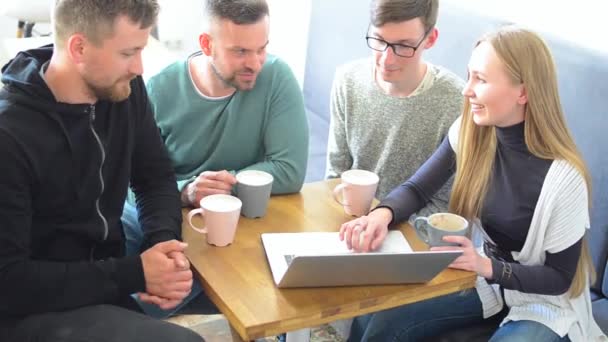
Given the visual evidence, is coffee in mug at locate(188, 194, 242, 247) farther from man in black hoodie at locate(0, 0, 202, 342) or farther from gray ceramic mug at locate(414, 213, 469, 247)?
gray ceramic mug at locate(414, 213, 469, 247)

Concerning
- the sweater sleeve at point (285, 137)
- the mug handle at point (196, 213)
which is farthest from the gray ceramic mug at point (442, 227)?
the mug handle at point (196, 213)

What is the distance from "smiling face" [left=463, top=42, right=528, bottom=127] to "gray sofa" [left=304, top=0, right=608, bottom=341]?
0.38 metres

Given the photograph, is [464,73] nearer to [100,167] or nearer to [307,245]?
[307,245]

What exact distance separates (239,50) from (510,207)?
2.36 ft

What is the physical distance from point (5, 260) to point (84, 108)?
1.06 feet

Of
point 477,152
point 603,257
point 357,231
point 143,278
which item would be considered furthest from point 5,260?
point 603,257

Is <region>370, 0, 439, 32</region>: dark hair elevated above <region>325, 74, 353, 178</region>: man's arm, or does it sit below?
above

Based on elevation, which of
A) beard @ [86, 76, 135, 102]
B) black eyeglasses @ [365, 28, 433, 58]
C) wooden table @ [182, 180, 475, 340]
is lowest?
wooden table @ [182, 180, 475, 340]

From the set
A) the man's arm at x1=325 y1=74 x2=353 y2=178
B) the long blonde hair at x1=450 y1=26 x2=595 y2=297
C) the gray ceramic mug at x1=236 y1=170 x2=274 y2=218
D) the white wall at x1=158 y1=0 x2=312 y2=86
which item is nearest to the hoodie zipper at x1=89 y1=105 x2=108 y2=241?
the gray ceramic mug at x1=236 y1=170 x2=274 y2=218

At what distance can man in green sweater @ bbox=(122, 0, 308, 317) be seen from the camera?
1636 millimetres

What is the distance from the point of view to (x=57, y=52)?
1.36m

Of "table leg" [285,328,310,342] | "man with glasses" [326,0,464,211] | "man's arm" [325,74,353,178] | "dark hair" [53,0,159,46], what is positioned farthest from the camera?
"man's arm" [325,74,353,178]

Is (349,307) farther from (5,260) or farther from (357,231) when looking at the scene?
(5,260)

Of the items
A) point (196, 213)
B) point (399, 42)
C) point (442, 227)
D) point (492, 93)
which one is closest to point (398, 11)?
point (399, 42)
